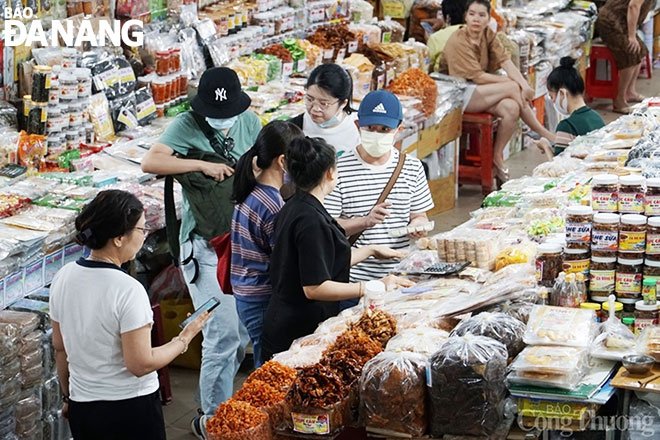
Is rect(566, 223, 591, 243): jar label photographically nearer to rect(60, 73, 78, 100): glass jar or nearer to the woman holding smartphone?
the woman holding smartphone

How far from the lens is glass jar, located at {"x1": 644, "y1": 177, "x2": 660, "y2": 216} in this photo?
13.8 ft

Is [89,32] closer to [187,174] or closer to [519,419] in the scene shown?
[187,174]

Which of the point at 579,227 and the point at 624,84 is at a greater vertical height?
the point at 579,227

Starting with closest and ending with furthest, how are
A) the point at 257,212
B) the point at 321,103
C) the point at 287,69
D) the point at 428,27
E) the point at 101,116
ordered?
the point at 257,212, the point at 321,103, the point at 101,116, the point at 287,69, the point at 428,27

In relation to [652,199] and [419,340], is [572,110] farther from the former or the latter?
[419,340]

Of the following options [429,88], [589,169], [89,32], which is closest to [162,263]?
A: [89,32]

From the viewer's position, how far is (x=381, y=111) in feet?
17.7

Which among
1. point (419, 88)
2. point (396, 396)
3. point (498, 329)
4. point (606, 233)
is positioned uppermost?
point (606, 233)

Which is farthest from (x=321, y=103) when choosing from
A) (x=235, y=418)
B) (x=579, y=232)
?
(x=235, y=418)

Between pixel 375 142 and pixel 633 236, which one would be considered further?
pixel 375 142

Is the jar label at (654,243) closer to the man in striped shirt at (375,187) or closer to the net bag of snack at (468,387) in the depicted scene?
the net bag of snack at (468,387)

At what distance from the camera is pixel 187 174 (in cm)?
564

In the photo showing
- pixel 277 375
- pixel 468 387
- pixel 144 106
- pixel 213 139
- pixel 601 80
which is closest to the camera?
pixel 468 387

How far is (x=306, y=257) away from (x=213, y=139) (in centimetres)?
→ 152
